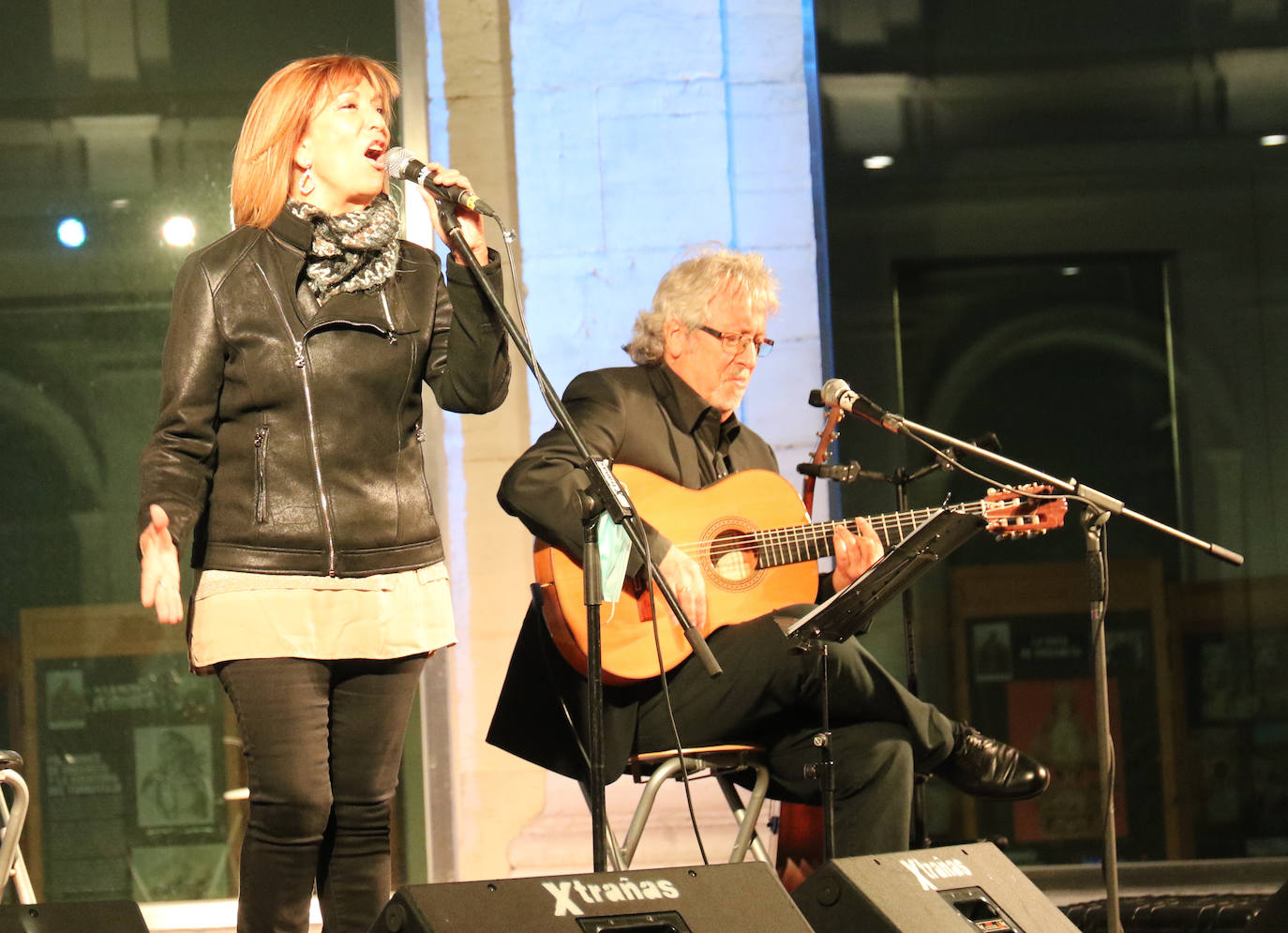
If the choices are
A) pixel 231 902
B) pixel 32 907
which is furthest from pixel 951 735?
pixel 231 902

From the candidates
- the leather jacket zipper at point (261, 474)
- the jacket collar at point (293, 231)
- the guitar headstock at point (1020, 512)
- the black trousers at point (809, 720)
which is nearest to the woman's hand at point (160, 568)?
the leather jacket zipper at point (261, 474)

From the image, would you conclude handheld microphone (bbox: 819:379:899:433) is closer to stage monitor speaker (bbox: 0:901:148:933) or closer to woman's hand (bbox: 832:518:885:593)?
woman's hand (bbox: 832:518:885:593)

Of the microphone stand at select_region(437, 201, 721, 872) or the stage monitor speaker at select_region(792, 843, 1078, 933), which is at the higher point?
the microphone stand at select_region(437, 201, 721, 872)

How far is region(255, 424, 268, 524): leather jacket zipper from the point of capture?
8.52 feet

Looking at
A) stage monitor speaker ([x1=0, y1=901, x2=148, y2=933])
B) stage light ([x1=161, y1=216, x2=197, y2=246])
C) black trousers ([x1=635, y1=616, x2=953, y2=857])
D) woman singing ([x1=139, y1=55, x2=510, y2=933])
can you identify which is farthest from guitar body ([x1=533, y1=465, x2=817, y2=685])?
stage light ([x1=161, y1=216, x2=197, y2=246])

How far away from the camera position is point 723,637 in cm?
338

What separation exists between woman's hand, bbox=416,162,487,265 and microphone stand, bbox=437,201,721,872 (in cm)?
1

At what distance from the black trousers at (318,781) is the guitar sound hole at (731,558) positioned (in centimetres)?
97

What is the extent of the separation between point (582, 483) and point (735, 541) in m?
0.42

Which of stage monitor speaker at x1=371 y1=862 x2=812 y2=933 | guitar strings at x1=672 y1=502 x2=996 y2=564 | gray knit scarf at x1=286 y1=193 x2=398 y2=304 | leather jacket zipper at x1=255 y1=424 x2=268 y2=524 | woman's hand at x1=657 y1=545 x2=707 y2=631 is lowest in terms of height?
stage monitor speaker at x1=371 y1=862 x2=812 y2=933

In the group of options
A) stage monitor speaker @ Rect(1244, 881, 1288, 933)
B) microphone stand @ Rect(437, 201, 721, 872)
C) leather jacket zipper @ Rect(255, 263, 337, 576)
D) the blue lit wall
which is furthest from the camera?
the blue lit wall

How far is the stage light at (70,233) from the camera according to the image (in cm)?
493

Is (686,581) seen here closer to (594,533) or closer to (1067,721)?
(594,533)

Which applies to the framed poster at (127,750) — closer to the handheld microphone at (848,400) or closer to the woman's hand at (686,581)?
the woman's hand at (686,581)
